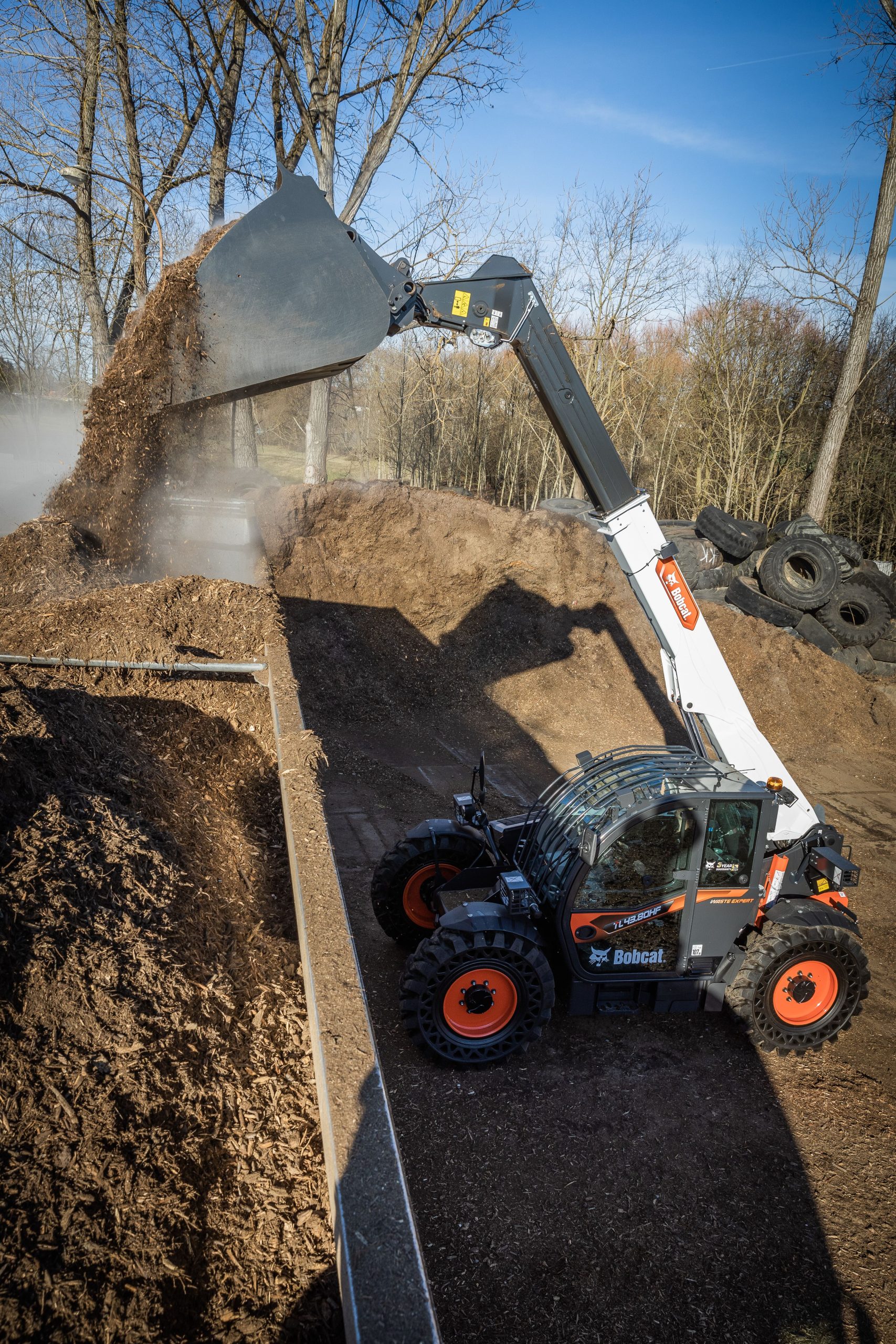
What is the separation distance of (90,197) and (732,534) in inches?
625

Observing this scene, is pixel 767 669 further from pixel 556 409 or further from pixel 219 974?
pixel 219 974

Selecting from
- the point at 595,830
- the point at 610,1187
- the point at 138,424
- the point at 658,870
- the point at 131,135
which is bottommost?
the point at 610,1187

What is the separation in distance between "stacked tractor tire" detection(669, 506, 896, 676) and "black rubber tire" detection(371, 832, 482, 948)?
33.6 ft

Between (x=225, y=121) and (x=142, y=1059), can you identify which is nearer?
(x=142, y=1059)

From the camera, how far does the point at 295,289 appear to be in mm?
4965

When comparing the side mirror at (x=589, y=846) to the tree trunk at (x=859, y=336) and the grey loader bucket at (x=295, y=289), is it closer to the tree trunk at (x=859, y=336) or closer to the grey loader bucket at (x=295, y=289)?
the grey loader bucket at (x=295, y=289)

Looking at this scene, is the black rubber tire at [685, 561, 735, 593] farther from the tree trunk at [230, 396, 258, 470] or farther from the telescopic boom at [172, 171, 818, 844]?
the telescopic boom at [172, 171, 818, 844]

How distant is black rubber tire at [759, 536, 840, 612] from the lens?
14.4 meters

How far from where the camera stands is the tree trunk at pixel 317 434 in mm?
15742

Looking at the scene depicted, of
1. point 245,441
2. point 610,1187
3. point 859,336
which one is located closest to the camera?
point 610,1187

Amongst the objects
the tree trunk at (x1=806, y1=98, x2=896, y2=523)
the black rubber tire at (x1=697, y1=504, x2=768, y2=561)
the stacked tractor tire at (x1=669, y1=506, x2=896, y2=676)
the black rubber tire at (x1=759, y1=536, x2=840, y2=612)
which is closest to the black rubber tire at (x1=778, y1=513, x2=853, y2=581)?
the stacked tractor tire at (x1=669, y1=506, x2=896, y2=676)

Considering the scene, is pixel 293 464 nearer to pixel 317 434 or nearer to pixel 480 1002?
pixel 317 434

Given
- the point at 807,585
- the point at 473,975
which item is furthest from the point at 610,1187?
the point at 807,585

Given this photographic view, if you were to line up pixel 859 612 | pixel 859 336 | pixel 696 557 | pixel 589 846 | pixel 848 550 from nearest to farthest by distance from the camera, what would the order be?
pixel 589 846 → pixel 859 612 → pixel 696 557 → pixel 848 550 → pixel 859 336
